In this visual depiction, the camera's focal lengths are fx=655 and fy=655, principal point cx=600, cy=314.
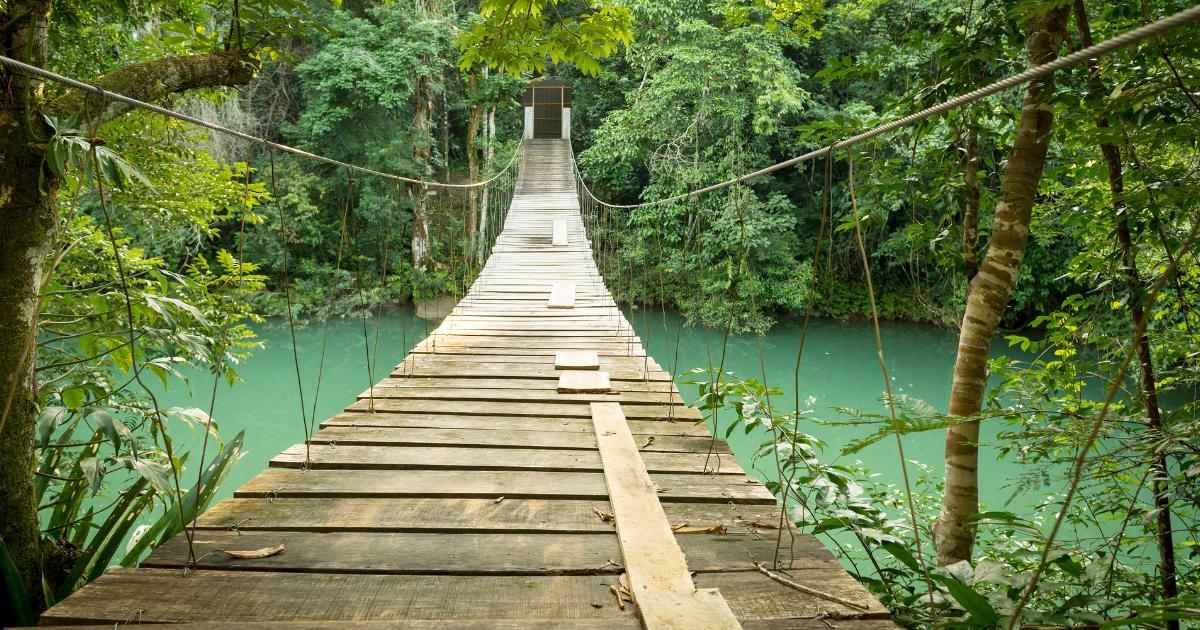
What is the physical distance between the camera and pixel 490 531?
1.08 m

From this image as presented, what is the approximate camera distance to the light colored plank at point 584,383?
6.41 ft

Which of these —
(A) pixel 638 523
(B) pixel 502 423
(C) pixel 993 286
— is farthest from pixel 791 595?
(C) pixel 993 286

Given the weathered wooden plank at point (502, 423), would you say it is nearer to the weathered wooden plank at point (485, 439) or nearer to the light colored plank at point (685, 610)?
the weathered wooden plank at point (485, 439)

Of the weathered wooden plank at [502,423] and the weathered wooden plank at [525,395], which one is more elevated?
the weathered wooden plank at [525,395]

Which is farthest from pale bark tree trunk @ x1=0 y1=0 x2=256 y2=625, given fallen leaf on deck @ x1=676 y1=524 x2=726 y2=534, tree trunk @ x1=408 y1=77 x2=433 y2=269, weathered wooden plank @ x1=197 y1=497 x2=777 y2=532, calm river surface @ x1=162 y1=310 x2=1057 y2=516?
tree trunk @ x1=408 y1=77 x2=433 y2=269

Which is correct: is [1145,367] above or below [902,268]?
below

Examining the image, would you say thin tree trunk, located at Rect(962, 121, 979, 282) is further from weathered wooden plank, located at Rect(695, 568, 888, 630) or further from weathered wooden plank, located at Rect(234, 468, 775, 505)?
weathered wooden plank, located at Rect(695, 568, 888, 630)

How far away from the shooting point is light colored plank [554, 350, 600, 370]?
2.23 metres

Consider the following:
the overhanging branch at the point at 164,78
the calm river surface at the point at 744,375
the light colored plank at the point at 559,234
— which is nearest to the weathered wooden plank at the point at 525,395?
the overhanging branch at the point at 164,78

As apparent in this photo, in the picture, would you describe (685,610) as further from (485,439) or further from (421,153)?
(421,153)

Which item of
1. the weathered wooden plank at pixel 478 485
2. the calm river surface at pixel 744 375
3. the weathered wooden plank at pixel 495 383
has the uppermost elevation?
the weathered wooden plank at pixel 495 383

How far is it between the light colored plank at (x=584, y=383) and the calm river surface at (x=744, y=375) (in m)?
3.09

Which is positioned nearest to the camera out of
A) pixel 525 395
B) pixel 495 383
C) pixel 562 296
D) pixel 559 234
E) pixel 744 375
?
pixel 525 395

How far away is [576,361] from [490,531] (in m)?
1.21
